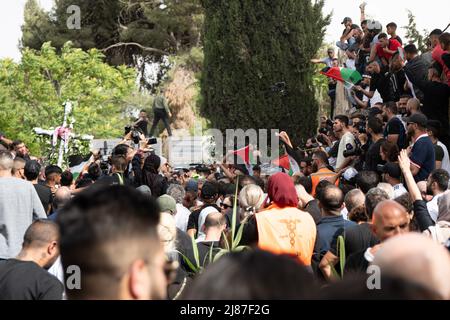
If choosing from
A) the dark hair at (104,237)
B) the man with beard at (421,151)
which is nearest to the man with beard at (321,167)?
the man with beard at (421,151)

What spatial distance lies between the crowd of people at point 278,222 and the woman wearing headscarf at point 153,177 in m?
0.01

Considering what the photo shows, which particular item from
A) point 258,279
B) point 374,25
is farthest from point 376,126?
point 258,279

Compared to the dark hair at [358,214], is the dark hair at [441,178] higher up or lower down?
higher up

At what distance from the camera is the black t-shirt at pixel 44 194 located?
8652mm

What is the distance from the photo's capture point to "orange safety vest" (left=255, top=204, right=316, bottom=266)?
219 inches

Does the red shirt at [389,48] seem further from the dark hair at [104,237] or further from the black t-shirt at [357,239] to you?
the dark hair at [104,237]

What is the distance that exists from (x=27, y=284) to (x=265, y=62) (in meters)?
19.7

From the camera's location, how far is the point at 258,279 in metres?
1.98

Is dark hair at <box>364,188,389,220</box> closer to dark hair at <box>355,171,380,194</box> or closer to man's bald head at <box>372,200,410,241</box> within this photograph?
man's bald head at <box>372,200,410,241</box>

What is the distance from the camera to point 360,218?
6203mm

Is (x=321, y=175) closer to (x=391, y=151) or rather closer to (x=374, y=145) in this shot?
(x=374, y=145)

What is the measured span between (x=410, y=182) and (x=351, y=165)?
4.14m

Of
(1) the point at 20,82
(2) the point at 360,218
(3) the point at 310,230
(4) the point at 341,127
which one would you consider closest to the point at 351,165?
(4) the point at 341,127
